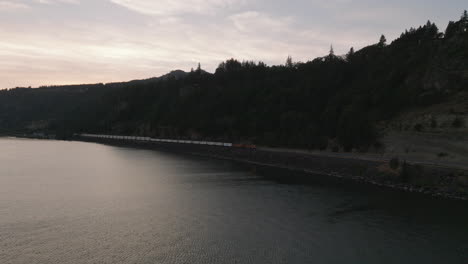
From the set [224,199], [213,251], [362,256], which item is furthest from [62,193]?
[362,256]

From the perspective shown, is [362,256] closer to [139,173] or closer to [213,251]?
[213,251]

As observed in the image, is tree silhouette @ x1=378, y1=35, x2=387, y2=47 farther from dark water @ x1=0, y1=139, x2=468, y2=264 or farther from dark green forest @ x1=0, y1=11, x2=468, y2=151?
dark water @ x1=0, y1=139, x2=468, y2=264

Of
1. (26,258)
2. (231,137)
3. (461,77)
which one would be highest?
(461,77)

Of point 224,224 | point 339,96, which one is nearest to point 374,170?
point 224,224

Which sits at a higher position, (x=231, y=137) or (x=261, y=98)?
(x=261, y=98)

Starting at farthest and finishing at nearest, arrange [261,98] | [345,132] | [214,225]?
[261,98] → [345,132] → [214,225]

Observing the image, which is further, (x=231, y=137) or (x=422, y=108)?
(x=231, y=137)

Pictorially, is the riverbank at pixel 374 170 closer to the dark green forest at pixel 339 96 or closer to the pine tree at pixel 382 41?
the dark green forest at pixel 339 96
